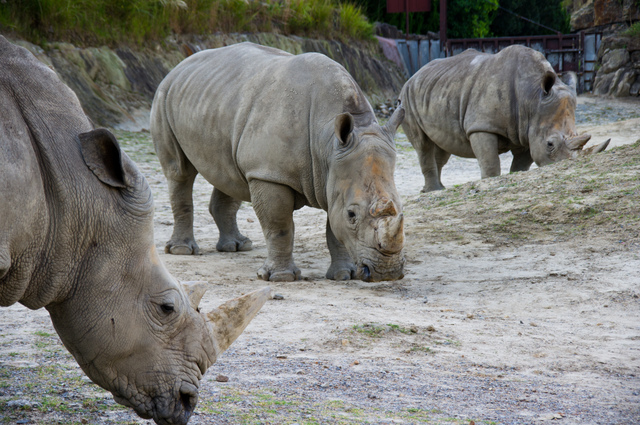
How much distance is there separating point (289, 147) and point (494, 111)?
475cm

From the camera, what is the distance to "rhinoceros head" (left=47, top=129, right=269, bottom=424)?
2707 millimetres

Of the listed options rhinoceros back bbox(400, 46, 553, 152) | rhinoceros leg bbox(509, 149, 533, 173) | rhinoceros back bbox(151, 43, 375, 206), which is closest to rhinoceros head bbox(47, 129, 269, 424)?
rhinoceros back bbox(151, 43, 375, 206)

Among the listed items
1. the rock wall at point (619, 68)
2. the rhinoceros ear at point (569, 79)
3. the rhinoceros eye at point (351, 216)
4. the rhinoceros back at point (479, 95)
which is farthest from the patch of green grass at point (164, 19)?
the rhinoceros eye at point (351, 216)

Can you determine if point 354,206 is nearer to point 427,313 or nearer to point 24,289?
point 427,313

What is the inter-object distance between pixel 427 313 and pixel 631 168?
4.02 metres

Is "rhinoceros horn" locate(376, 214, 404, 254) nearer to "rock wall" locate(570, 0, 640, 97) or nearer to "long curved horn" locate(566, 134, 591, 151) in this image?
"long curved horn" locate(566, 134, 591, 151)

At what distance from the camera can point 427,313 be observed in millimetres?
5156

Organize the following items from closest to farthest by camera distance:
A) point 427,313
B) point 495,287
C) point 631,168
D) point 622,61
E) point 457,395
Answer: point 457,395, point 427,313, point 495,287, point 631,168, point 622,61

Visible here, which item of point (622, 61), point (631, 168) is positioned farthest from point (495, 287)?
point (622, 61)

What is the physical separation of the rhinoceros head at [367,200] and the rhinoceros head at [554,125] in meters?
4.33

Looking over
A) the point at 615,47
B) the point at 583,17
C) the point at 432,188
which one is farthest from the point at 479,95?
the point at 583,17

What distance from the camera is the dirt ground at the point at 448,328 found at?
10.8ft

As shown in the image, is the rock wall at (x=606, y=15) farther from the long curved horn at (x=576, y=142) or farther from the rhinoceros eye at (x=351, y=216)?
the rhinoceros eye at (x=351, y=216)

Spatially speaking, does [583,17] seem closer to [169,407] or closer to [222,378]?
[222,378]
